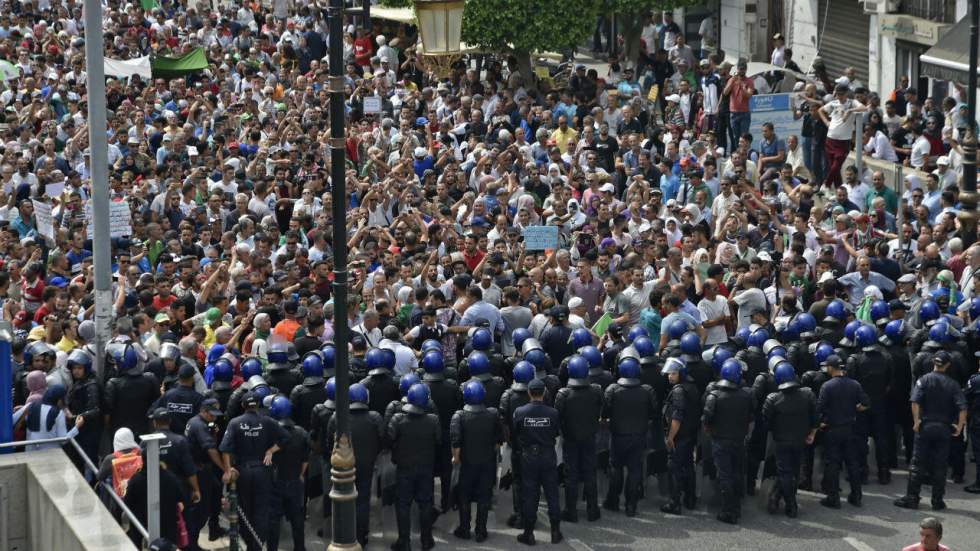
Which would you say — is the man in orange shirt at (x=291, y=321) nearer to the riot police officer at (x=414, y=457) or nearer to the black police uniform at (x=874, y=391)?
the riot police officer at (x=414, y=457)

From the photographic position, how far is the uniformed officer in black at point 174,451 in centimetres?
1380

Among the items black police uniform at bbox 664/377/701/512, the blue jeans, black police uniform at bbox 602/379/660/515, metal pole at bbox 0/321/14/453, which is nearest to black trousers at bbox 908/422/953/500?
black police uniform at bbox 664/377/701/512

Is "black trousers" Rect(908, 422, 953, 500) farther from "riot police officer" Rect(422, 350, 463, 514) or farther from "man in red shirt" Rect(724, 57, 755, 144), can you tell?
"man in red shirt" Rect(724, 57, 755, 144)

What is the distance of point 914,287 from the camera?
18062 millimetres

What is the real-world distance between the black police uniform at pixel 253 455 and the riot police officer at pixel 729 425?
3.88m

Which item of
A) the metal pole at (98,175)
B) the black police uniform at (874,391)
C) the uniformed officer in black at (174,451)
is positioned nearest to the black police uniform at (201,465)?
the uniformed officer in black at (174,451)

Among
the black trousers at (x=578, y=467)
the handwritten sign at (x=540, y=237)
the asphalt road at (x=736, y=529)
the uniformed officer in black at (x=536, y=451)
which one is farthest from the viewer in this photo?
the handwritten sign at (x=540, y=237)

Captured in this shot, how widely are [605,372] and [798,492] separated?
7.68 ft

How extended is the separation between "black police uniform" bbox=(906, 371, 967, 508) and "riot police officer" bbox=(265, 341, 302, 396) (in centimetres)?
569

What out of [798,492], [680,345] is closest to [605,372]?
[680,345]

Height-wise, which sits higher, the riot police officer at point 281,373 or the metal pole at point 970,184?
the metal pole at point 970,184

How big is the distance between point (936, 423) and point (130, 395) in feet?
23.9

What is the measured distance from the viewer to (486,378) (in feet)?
51.3

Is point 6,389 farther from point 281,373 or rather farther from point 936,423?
point 936,423
